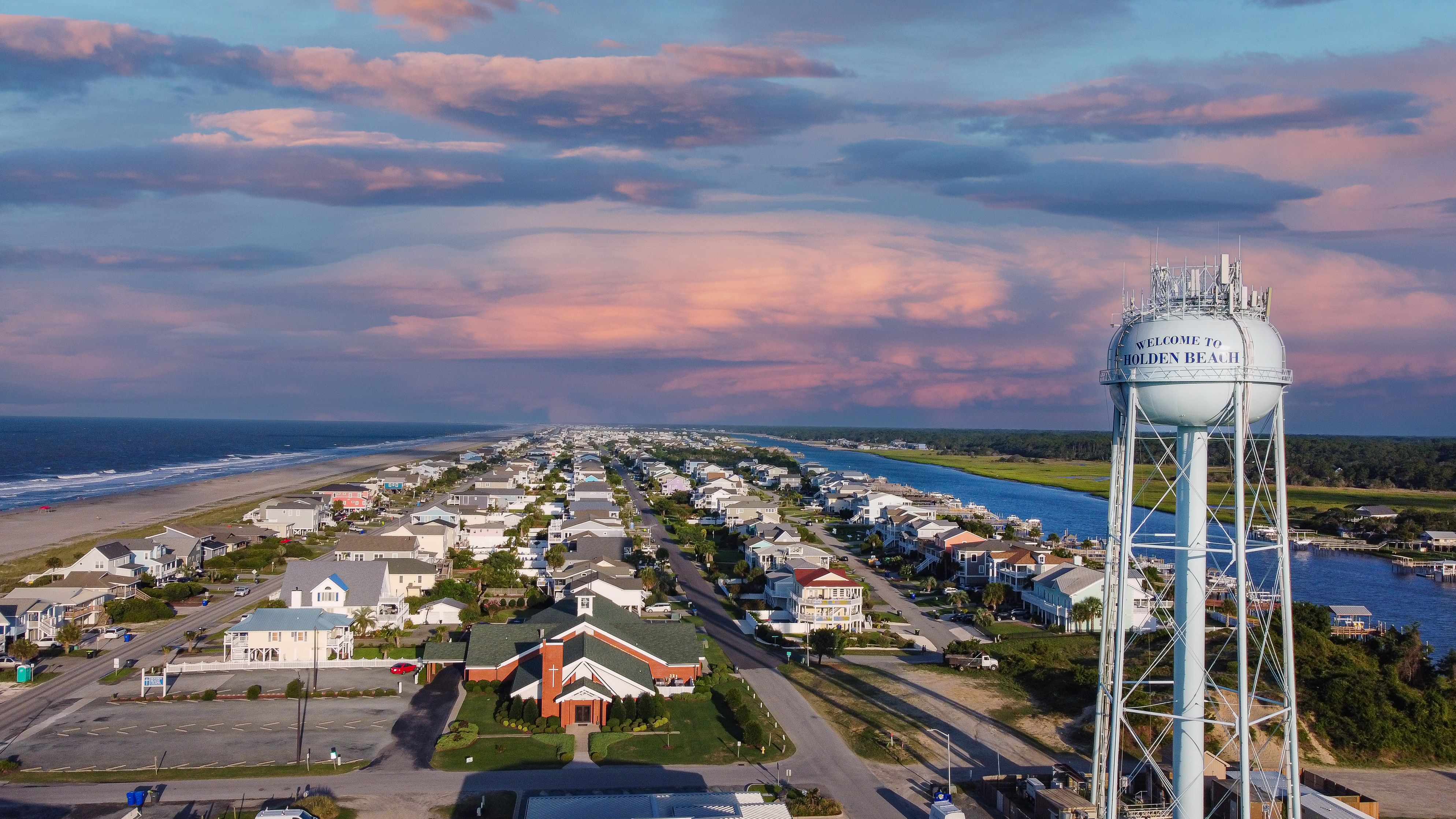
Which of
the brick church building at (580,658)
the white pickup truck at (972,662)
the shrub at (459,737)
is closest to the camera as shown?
the shrub at (459,737)

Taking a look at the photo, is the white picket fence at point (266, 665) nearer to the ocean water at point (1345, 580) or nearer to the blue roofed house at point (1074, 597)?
the ocean water at point (1345, 580)

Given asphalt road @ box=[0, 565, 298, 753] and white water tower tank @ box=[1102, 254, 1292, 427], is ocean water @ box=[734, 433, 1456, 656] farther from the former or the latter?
asphalt road @ box=[0, 565, 298, 753]

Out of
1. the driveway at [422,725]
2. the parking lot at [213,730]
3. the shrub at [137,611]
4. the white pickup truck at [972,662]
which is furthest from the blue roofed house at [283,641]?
the white pickup truck at [972,662]

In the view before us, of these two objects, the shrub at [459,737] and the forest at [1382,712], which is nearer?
the shrub at [459,737]

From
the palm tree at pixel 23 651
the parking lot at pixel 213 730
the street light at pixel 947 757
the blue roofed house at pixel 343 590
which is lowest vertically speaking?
the parking lot at pixel 213 730

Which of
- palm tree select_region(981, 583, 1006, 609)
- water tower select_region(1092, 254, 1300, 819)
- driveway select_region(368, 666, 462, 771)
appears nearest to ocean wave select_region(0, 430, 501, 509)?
driveway select_region(368, 666, 462, 771)

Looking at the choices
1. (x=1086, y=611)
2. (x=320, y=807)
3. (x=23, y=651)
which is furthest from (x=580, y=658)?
(x=1086, y=611)

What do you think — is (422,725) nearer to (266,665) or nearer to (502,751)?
(502,751)
